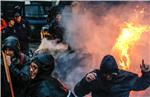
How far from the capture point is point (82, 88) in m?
8.01

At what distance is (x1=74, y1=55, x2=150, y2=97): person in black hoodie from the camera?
25.5 ft

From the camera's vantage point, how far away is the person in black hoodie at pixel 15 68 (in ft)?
26.1

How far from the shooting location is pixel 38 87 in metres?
6.12

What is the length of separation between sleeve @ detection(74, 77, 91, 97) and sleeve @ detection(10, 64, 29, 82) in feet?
2.51

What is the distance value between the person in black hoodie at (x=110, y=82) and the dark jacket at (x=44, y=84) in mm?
1523

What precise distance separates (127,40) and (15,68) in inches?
155

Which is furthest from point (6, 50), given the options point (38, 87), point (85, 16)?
point (85, 16)

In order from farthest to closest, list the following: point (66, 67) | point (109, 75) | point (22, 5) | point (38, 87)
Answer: point (22, 5), point (66, 67), point (109, 75), point (38, 87)

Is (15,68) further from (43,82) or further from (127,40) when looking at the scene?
(127,40)

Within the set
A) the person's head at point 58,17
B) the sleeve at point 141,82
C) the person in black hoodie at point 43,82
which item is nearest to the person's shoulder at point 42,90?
the person in black hoodie at point 43,82

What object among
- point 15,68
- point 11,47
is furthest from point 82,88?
point 11,47

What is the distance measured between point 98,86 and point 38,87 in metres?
2.11

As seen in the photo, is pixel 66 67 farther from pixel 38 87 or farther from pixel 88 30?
pixel 38 87

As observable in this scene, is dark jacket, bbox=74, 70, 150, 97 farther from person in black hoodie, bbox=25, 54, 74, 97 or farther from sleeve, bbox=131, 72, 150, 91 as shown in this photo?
person in black hoodie, bbox=25, 54, 74, 97
